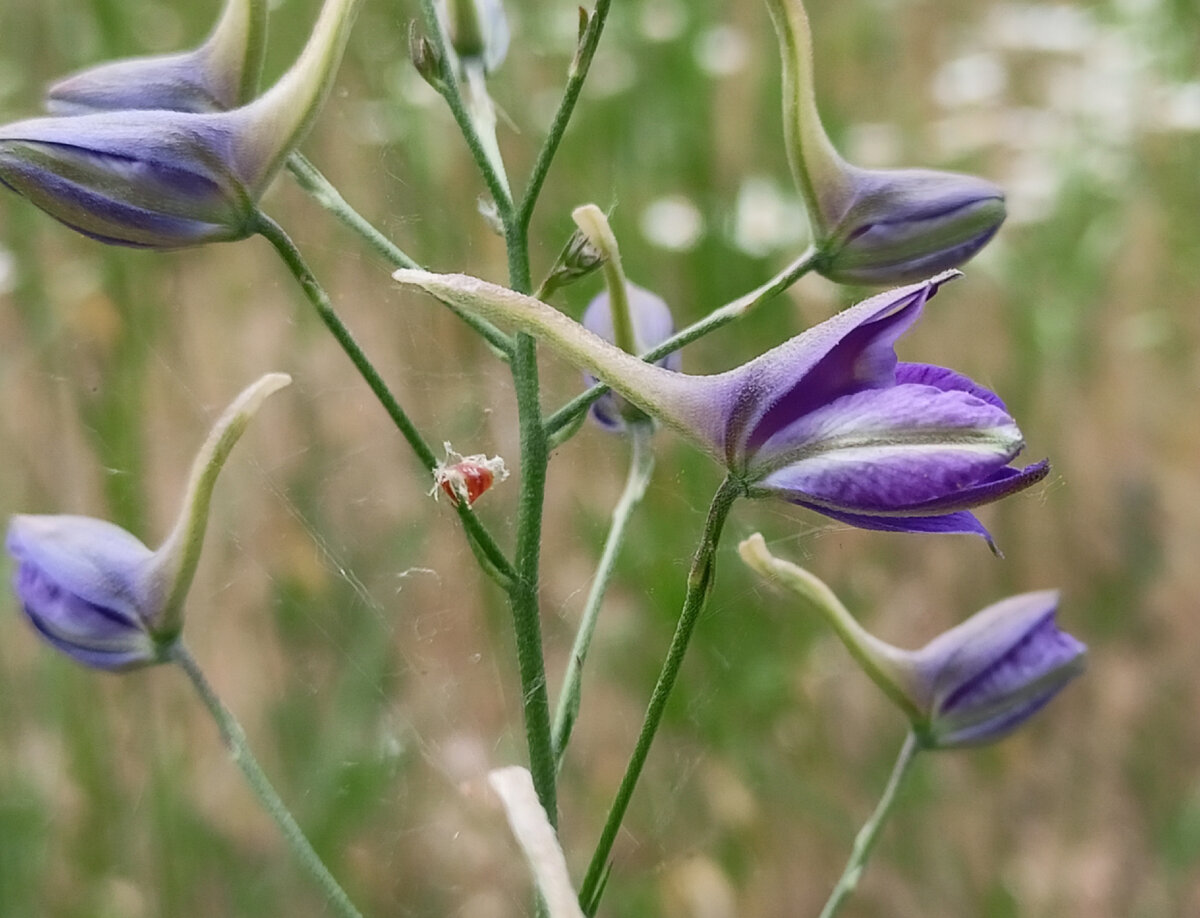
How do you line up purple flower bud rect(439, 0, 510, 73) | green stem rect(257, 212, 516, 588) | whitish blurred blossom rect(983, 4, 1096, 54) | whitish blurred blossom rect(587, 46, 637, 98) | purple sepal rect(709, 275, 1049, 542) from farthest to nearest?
whitish blurred blossom rect(983, 4, 1096, 54) < whitish blurred blossom rect(587, 46, 637, 98) < purple flower bud rect(439, 0, 510, 73) < green stem rect(257, 212, 516, 588) < purple sepal rect(709, 275, 1049, 542)

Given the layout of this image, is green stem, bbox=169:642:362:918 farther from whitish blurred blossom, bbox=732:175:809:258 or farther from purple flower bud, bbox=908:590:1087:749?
whitish blurred blossom, bbox=732:175:809:258

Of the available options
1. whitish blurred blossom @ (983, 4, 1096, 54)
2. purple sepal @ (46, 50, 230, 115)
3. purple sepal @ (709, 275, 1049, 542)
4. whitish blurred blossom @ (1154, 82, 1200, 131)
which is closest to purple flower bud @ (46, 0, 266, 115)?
purple sepal @ (46, 50, 230, 115)

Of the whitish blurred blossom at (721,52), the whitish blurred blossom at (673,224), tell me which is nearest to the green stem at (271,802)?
the whitish blurred blossom at (673,224)

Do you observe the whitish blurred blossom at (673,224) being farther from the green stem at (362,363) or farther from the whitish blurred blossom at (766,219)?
the green stem at (362,363)

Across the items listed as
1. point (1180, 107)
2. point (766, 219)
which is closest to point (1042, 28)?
point (1180, 107)

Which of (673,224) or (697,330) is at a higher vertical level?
(697,330)

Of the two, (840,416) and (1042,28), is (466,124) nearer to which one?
(840,416)

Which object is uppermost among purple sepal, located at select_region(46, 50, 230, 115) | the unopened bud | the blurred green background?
the unopened bud
